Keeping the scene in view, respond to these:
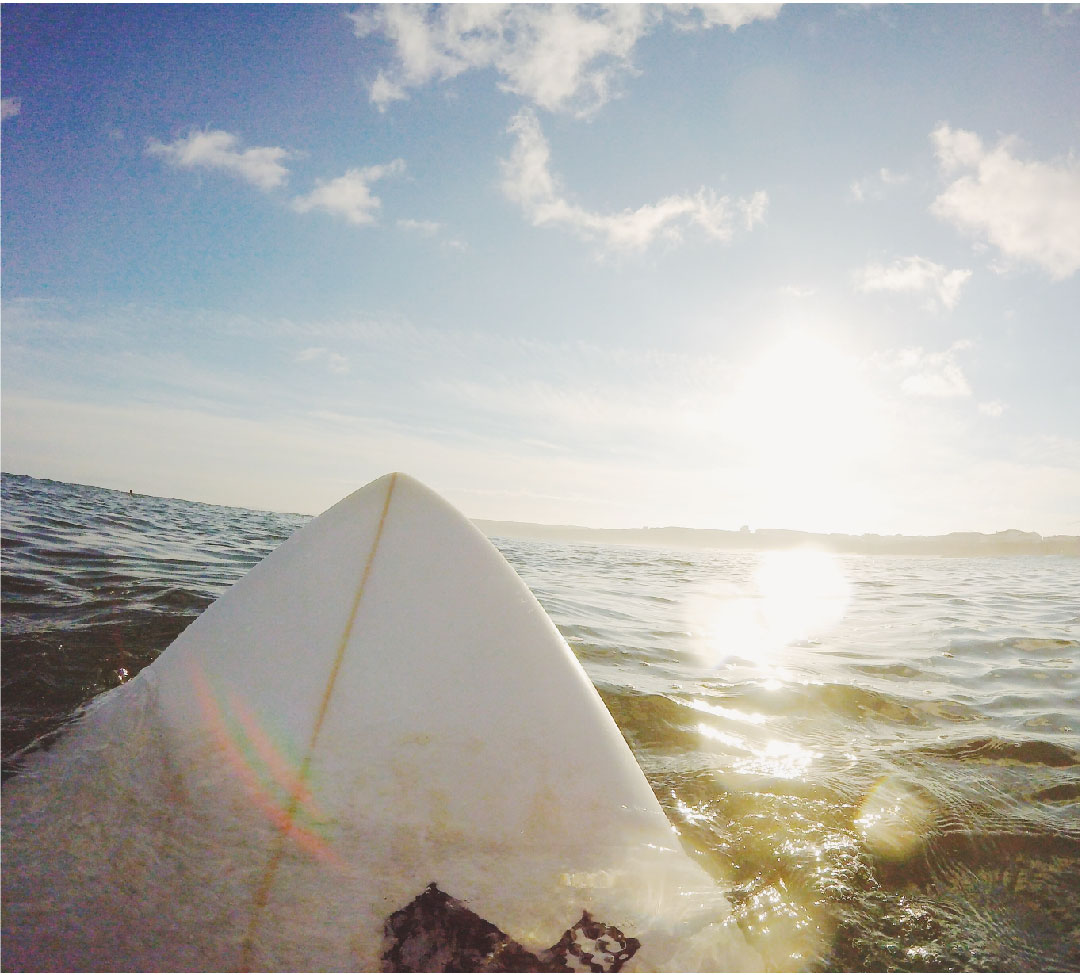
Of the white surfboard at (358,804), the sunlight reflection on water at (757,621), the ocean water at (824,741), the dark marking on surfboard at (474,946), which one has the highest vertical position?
the white surfboard at (358,804)

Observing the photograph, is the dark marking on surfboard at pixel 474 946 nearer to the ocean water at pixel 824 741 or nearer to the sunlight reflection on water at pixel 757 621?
the ocean water at pixel 824 741

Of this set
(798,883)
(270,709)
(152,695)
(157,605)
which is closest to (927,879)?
(798,883)

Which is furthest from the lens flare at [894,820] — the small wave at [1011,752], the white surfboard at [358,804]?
the white surfboard at [358,804]

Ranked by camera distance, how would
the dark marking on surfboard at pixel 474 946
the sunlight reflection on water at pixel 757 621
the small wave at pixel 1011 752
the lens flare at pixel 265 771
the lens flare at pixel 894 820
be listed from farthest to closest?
the sunlight reflection on water at pixel 757 621, the small wave at pixel 1011 752, the lens flare at pixel 894 820, the lens flare at pixel 265 771, the dark marking on surfboard at pixel 474 946

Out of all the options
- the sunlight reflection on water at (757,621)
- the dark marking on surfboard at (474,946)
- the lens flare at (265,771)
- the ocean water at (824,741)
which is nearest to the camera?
the dark marking on surfboard at (474,946)

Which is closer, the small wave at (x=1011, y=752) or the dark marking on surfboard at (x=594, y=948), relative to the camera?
the dark marking on surfboard at (x=594, y=948)

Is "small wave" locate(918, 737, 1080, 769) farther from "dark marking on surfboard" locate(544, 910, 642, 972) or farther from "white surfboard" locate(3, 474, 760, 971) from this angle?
"dark marking on surfboard" locate(544, 910, 642, 972)

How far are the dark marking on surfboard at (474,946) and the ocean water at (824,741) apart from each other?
0.58 meters

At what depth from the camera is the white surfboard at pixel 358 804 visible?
1.26 m

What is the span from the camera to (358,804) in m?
1.60

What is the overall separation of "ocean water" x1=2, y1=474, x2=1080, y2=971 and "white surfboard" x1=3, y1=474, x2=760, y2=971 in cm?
56

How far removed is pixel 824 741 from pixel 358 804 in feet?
9.66

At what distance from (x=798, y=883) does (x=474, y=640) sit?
4.87 ft

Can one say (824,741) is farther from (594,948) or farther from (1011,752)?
(594,948)
